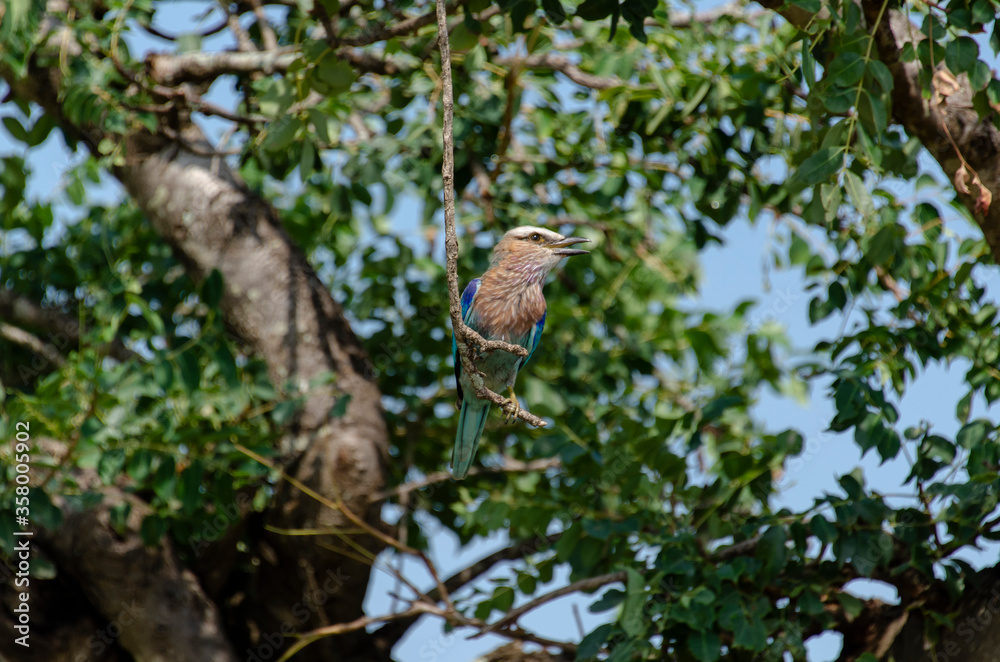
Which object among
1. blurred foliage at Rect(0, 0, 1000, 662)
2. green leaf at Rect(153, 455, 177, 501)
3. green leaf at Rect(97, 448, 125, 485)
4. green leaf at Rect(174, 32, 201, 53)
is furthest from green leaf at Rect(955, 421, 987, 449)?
green leaf at Rect(174, 32, 201, 53)

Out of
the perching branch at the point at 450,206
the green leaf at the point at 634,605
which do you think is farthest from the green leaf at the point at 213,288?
the green leaf at the point at 634,605

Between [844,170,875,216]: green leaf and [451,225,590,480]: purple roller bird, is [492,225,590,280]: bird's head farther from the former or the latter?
[844,170,875,216]: green leaf

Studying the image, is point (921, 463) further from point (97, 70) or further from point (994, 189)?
point (97, 70)

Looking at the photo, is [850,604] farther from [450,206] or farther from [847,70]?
[450,206]

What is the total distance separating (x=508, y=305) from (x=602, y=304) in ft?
4.15

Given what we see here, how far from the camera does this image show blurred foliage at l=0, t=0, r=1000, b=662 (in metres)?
2.84

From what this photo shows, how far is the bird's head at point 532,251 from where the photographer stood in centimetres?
327

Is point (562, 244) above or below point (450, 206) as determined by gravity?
below

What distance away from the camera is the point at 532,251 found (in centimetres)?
331

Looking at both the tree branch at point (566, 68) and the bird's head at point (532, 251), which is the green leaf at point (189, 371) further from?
the tree branch at point (566, 68)

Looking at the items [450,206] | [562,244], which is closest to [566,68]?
[562,244]

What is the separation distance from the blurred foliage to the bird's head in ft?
1.83

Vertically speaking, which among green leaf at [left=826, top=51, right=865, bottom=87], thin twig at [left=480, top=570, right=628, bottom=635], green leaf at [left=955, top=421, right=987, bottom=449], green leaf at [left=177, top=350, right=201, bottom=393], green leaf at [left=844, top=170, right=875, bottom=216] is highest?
green leaf at [left=826, top=51, right=865, bottom=87]

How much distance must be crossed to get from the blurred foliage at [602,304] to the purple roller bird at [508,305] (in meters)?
0.40
